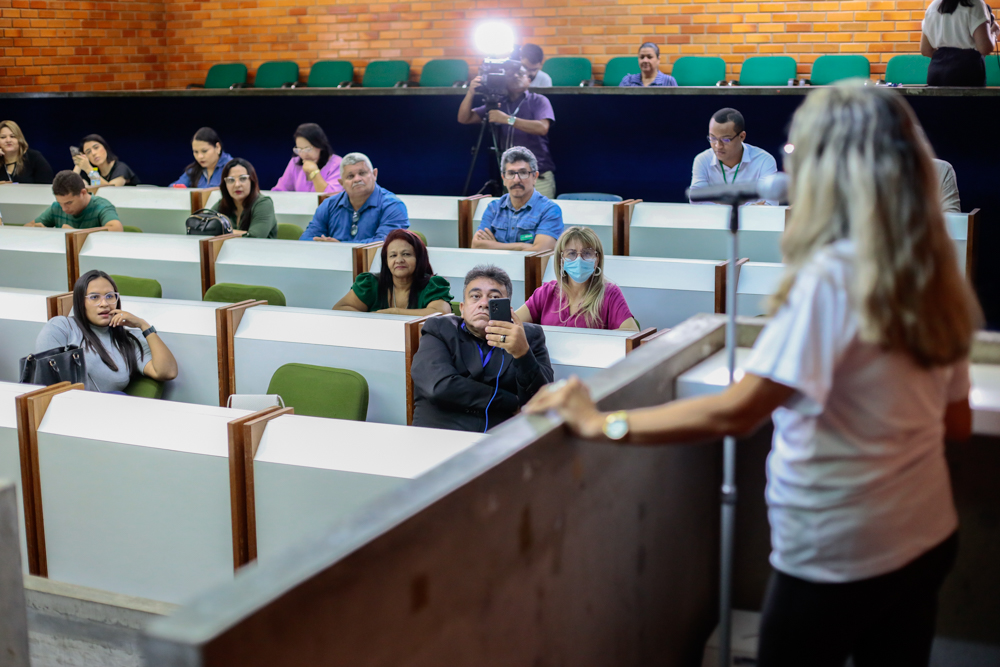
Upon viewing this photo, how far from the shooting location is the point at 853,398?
1.04m

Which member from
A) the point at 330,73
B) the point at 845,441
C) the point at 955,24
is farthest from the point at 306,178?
the point at 845,441

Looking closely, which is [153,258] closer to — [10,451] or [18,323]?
[18,323]

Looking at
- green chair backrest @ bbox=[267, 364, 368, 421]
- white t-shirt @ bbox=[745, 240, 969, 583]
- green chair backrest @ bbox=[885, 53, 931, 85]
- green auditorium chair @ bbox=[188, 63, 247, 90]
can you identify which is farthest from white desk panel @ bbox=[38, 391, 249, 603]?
green auditorium chair @ bbox=[188, 63, 247, 90]

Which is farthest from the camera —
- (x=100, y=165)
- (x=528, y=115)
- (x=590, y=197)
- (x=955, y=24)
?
(x=100, y=165)

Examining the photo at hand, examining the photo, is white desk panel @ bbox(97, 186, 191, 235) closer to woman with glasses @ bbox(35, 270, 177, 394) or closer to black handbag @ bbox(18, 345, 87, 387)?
woman with glasses @ bbox(35, 270, 177, 394)

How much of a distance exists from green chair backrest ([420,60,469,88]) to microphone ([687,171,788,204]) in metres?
7.10

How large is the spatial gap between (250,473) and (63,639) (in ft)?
1.76

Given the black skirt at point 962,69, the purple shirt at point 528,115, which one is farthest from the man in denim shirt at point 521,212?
the black skirt at point 962,69

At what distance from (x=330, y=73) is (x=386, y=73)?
0.57 meters

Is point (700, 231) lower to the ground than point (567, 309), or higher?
higher

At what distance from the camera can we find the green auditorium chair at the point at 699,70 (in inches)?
297

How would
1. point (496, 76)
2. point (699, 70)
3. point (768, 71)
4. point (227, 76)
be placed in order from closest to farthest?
point (496, 76), point (768, 71), point (699, 70), point (227, 76)

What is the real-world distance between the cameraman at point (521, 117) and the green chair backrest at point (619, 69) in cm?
148

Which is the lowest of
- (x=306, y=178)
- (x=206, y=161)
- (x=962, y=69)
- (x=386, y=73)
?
(x=306, y=178)
